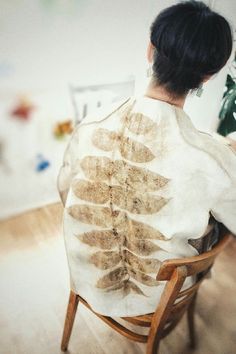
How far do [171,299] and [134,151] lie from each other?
1.53 ft

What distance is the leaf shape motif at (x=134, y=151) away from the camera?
866 millimetres

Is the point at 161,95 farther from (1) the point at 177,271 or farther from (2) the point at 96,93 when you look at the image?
(2) the point at 96,93

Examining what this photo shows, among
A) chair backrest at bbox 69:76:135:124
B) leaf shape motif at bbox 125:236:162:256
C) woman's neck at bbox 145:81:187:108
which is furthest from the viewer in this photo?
chair backrest at bbox 69:76:135:124

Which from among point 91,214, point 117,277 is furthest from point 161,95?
point 117,277

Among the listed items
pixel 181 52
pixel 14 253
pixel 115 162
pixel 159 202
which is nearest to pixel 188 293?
pixel 159 202

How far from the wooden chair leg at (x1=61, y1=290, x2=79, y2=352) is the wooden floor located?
0.24 feet

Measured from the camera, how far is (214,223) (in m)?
1.05

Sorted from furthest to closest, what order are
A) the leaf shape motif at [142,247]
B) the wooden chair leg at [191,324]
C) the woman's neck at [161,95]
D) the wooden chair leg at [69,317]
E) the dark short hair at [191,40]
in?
1. the wooden chair leg at [191,324]
2. the wooden chair leg at [69,317]
3. the leaf shape motif at [142,247]
4. the woman's neck at [161,95]
5. the dark short hair at [191,40]

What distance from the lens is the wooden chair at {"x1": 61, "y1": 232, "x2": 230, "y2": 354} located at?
32.4 inches

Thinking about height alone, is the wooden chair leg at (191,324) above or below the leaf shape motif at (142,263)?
below

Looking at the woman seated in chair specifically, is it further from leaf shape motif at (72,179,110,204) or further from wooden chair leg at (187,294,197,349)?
wooden chair leg at (187,294,197,349)

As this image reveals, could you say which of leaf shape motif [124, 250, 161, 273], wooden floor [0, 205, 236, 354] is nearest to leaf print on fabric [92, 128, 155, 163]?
leaf shape motif [124, 250, 161, 273]

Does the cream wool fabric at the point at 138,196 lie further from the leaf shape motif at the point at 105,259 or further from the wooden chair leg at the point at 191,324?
the wooden chair leg at the point at 191,324

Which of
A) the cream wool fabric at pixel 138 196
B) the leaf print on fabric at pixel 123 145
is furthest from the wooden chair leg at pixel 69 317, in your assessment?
the leaf print on fabric at pixel 123 145
